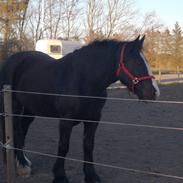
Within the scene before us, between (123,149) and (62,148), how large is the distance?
1875 millimetres

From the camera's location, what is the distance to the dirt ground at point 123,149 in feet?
15.4

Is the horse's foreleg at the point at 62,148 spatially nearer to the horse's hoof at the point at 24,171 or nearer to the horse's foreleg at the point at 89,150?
the horse's foreleg at the point at 89,150

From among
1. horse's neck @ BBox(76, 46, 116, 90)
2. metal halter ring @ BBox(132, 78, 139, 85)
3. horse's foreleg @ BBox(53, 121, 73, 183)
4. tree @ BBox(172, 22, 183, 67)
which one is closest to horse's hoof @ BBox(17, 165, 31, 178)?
horse's foreleg @ BBox(53, 121, 73, 183)

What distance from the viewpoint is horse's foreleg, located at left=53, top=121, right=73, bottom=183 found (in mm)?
4234

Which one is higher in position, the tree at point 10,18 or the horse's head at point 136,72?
the tree at point 10,18

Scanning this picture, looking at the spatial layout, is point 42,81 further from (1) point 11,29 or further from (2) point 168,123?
(1) point 11,29

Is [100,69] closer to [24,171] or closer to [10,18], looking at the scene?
[24,171]

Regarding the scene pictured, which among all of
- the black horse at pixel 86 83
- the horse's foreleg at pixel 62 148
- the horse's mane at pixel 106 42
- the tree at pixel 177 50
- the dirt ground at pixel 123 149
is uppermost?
the tree at pixel 177 50

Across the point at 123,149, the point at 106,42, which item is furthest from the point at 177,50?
the point at 106,42

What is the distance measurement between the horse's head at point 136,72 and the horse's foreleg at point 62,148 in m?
0.85

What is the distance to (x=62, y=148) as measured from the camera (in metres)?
4.30

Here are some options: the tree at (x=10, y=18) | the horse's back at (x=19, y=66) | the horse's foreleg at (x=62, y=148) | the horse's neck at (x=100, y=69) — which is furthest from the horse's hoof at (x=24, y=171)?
the tree at (x=10, y=18)

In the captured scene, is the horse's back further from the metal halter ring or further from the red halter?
the metal halter ring

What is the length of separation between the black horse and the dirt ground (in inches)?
13.5
